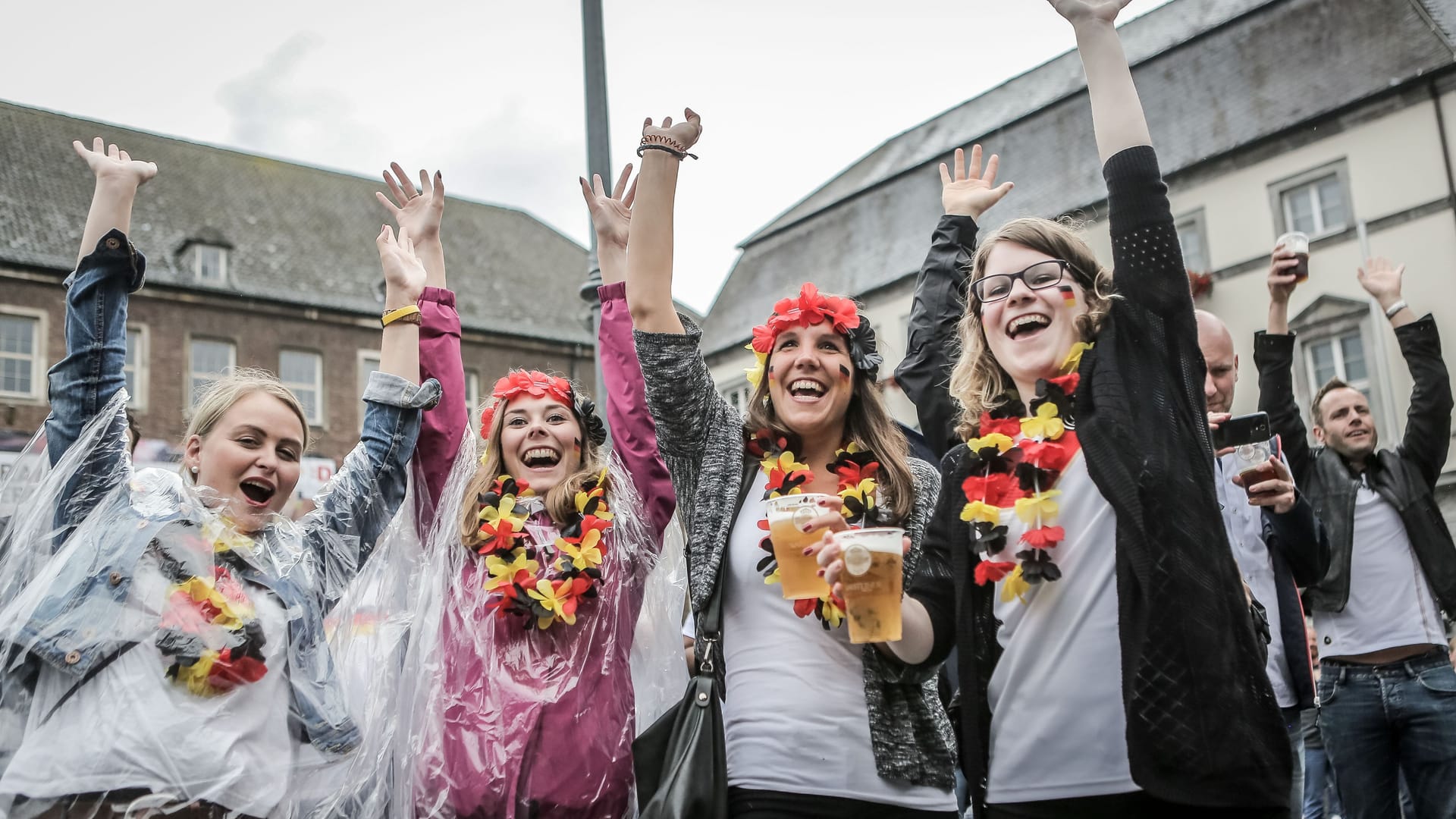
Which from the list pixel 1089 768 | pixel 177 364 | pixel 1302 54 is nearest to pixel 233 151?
pixel 177 364

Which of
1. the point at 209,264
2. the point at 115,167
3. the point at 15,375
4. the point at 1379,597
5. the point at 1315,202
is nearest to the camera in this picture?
the point at 115,167

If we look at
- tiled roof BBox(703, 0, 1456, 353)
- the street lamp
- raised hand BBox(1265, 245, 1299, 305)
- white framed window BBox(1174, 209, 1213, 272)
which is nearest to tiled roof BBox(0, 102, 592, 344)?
tiled roof BBox(703, 0, 1456, 353)

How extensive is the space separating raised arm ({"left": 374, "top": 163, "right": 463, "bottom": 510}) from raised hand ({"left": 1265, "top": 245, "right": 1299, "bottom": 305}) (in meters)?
2.41

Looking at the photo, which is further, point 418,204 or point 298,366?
point 298,366

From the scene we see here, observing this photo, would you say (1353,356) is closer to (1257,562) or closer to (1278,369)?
(1278,369)

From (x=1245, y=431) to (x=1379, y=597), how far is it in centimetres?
229

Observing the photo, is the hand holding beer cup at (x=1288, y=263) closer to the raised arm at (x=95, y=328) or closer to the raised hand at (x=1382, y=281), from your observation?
the raised hand at (x=1382, y=281)

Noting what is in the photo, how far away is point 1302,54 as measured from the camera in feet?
67.3

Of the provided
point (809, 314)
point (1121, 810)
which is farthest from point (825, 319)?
point (1121, 810)

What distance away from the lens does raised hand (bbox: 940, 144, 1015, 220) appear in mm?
3400

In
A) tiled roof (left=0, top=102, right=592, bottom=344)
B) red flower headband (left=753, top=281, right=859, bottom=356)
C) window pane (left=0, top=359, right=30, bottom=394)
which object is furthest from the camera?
tiled roof (left=0, top=102, right=592, bottom=344)

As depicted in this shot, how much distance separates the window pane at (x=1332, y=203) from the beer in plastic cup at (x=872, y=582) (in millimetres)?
20248

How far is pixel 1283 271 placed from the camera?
11.2 ft

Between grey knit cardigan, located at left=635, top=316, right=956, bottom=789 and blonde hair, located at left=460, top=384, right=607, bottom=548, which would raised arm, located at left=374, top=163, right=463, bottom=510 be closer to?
blonde hair, located at left=460, top=384, right=607, bottom=548
